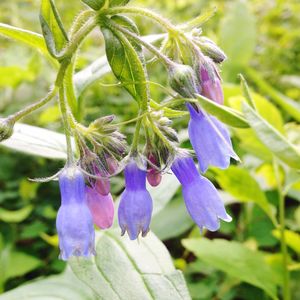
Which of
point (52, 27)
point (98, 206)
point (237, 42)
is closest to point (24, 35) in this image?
point (52, 27)

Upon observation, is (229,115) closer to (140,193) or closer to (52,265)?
(140,193)

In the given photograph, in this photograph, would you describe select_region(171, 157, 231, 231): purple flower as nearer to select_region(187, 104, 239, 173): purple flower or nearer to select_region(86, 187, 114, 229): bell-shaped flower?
select_region(187, 104, 239, 173): purple flower

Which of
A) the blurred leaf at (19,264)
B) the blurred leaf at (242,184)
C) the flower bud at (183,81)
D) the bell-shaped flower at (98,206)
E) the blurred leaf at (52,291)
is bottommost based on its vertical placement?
the blurred leaf at (19,264)

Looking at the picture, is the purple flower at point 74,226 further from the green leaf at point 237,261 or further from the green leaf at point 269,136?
the green leaf at point 237,261

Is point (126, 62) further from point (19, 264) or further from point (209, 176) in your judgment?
point (209, 176)

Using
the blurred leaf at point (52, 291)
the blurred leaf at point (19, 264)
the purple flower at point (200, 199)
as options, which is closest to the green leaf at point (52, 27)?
the purple flower at point (200, 199)

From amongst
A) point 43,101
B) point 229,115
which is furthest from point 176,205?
point 229,115
